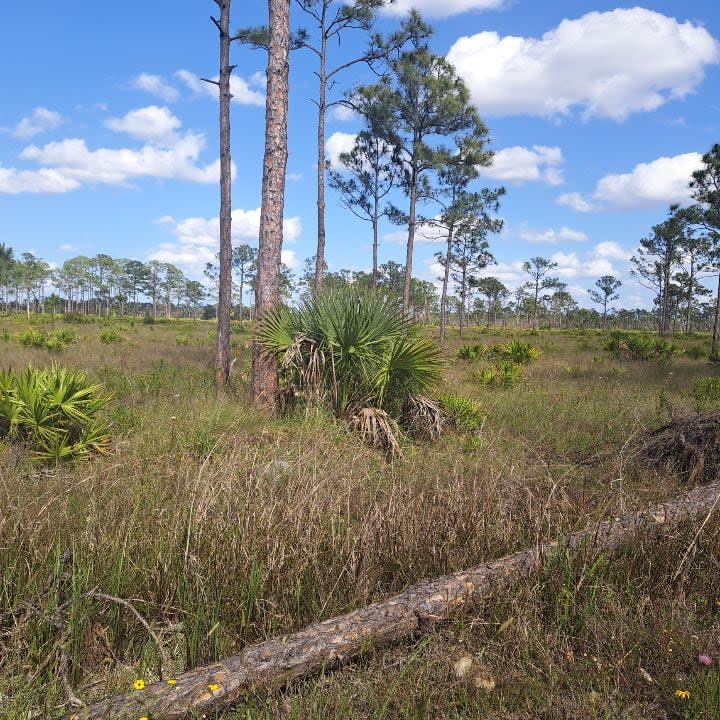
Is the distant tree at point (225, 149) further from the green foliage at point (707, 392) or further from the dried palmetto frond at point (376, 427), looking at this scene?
the green foliage at point (707, 392)

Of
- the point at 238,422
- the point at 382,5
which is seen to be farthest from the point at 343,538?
the point at 382,5

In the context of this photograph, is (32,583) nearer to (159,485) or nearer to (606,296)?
(159,485)

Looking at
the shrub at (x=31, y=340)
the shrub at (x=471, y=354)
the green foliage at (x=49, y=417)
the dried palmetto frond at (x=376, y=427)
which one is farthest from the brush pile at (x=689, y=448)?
the shrub at (x=31, y=340)

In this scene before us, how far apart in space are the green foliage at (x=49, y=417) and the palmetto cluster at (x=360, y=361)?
8.70 ft

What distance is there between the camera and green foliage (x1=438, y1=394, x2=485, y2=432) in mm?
7949

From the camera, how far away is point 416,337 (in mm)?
7656

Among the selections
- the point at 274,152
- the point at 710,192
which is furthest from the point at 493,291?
the point at 274,152

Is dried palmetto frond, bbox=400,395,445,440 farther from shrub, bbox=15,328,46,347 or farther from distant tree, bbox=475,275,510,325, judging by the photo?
distant tree, bbox=475,275,510,325

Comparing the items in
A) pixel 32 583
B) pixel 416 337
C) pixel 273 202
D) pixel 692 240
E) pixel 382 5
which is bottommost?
pixel 32 583

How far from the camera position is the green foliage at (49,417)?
17.7 ft

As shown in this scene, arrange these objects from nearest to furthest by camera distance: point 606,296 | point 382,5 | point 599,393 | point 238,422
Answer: point 238,422 < point 599,393 < point 382,5 < point 606,296

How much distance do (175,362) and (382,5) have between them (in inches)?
642

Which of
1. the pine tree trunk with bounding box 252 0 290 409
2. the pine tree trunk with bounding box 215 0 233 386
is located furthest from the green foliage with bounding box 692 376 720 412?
the pine tree trunk with bounding box 215 0 233 386

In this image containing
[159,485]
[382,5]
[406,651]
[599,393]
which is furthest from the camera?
[382,5]
